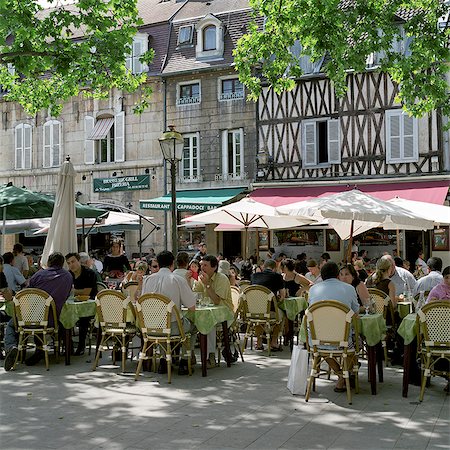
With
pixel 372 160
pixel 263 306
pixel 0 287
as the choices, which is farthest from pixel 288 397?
Answer: pixel 372 160

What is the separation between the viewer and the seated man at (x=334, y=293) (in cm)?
609

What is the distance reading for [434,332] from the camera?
5.91 metres

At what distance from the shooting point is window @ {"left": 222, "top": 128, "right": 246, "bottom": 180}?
68.0ft

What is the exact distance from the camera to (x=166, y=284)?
6.99 meters

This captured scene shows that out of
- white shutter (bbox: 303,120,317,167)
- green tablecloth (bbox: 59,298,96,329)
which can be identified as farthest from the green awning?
green tablecloth (bbox: 59,298,96,329)

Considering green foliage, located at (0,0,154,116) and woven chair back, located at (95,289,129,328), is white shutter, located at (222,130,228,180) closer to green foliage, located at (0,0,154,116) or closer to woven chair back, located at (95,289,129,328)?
green foliage, located at (0,0,154,116)

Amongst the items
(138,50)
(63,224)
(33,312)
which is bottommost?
(33,312)

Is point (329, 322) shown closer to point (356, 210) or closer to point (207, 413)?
point (207, 413)

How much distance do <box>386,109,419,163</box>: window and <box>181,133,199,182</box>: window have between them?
639 centimetres

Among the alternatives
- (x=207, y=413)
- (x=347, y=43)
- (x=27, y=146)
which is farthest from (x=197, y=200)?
(x=207, y=413)

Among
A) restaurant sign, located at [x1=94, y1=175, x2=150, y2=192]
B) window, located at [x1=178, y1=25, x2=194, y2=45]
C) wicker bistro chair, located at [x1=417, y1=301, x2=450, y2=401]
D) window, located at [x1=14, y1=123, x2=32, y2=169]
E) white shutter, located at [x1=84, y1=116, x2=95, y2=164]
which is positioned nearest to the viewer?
wicker bistro chair, located at [x1=417, y1=301, x2=450, y2=401]

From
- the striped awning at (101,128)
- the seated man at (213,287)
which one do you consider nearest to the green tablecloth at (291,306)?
the seated man at (213,287)

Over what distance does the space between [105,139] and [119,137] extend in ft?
2.15

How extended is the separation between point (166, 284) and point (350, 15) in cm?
592
